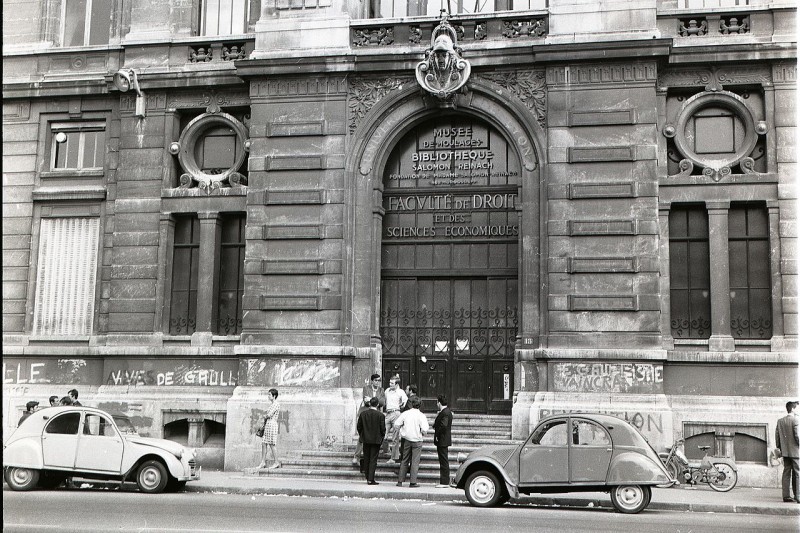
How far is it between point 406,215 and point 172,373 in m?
Answer: 6.97

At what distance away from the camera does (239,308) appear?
21688 millimetres

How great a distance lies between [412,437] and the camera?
17031mm

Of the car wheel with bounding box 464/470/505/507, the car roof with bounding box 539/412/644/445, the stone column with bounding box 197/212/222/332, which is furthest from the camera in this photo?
the stone column with bounding box 197/212/222/332

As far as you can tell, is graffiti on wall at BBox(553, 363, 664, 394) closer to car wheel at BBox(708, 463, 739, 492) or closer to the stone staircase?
the stone staircase

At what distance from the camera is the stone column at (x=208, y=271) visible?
70.6ft

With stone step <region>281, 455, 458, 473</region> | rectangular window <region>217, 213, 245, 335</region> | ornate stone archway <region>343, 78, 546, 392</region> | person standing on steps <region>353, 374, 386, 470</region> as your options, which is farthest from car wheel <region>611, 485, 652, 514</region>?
rectangular window <region>217, 213, 245, 335</region>

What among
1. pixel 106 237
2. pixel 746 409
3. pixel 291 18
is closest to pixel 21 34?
pixel 106 237

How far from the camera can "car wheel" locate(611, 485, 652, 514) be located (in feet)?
45.7

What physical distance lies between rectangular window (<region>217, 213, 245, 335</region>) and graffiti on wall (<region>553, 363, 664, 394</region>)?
8.09 m

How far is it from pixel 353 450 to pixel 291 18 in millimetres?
10485

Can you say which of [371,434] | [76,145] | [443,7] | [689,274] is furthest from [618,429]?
[76,145]

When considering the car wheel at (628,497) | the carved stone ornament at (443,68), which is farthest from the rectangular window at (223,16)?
the car wheel at (628,497)

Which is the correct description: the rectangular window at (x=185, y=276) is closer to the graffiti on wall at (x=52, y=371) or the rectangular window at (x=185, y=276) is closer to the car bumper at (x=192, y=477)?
the graffiti on wall at (x=52, y=371)

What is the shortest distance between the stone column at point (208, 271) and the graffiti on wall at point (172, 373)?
0.98 m
